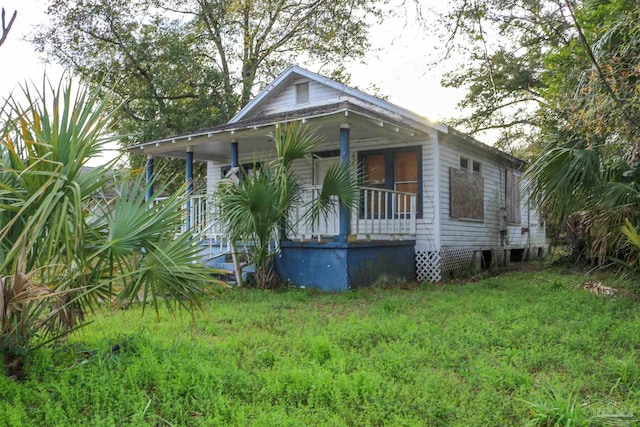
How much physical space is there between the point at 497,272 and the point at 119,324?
9528 millimetres

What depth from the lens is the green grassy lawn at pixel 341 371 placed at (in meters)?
3.18

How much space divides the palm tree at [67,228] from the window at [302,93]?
927cm

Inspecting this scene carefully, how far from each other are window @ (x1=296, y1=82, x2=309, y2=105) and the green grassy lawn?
7.89 meters

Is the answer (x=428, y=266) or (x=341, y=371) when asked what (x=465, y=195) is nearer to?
(x=428, y=266)

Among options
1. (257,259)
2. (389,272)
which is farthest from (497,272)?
(257,259)

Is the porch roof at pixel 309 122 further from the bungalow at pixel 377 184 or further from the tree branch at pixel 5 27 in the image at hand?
the tree branch at pixel 5 27

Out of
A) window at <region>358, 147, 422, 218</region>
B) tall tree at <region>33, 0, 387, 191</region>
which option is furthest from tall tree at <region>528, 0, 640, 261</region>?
tall tree at <region>33, 0, 387, 191</region>

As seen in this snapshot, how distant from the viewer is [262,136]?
10523 millimetres

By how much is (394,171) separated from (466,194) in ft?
6.88

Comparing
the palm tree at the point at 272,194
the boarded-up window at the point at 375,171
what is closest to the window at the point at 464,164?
the boarded-up window at the point at 375,171

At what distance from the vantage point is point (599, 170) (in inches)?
282

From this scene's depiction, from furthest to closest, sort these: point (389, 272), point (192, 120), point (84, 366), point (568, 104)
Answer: point (192, 120)
point (389, 272)
point (568, 104)
point (84, 366)

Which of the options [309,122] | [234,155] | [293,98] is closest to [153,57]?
[293,98]

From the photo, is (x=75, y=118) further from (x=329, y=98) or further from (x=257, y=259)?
(x=329, y=98)
